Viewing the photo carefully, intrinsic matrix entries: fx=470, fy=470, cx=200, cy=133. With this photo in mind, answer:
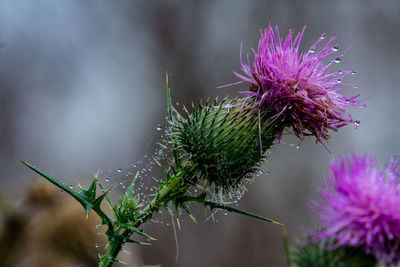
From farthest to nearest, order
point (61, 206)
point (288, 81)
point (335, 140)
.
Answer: point (335, 140), point (61, 206), point (288, 81)

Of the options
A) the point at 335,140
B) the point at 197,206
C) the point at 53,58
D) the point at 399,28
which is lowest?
the point at 197,206

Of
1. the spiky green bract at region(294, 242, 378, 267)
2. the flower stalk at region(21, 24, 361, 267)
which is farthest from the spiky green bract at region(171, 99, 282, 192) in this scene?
the spiky green bract at region(294, 242, 378, 267)

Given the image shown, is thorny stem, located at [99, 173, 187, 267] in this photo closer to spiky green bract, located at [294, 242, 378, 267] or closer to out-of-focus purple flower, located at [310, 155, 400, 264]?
spiky green bract, located at [294, 242, 378, 267]

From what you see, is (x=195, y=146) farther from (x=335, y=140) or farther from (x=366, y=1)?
(x=366, y=1)

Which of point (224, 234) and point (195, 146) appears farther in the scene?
point (224, 234)

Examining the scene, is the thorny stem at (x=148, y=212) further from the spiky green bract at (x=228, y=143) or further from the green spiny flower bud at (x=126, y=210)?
the spiky green bract at (x=228, y=143)

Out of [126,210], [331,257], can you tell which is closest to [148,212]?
[126,210]

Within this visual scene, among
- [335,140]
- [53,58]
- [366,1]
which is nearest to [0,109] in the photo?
[53,58]

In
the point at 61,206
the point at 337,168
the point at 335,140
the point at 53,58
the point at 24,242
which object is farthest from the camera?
the point at 335,140

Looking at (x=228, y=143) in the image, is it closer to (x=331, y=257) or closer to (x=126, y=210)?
(x=126, y=210)
